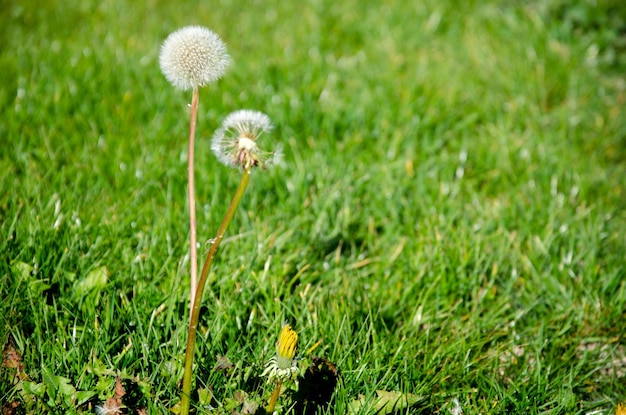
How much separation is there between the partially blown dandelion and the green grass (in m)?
0.63

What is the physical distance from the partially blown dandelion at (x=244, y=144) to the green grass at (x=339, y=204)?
2.07 feet

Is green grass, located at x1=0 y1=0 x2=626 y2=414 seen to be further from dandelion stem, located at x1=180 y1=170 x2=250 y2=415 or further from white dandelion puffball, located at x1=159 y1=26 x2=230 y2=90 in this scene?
white dandelion puffball, located at x1=159 y1=26 x2=230 y2=90

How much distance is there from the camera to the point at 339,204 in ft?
9.25

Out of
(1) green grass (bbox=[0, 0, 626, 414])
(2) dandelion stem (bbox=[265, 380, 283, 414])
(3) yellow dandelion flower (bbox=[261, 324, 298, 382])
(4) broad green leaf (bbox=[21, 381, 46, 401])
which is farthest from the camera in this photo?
(1) green grass (bbox=[0, 0, 626, 414])

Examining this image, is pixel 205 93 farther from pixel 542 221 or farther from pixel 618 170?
pixel 618 170

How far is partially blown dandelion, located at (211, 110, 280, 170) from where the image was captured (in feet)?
4.83

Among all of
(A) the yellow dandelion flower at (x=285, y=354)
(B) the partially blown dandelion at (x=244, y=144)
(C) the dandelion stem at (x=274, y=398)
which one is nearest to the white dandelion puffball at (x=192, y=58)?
(B) the partially blown dandelion at (x=244, y=144)

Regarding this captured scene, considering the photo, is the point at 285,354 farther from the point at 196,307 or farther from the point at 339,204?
the point at 339,204

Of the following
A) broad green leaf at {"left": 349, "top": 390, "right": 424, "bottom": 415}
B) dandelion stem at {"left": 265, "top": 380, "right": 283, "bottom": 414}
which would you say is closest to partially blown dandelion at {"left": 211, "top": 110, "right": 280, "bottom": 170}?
dandelion stem at {"left": 265, "top": 380, "right": 283, "bottom": 414}

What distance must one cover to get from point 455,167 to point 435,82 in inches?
32.5

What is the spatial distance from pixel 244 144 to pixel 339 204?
1387 mm

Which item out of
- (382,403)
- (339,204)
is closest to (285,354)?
(382,403)

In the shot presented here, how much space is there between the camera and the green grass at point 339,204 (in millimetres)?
1938

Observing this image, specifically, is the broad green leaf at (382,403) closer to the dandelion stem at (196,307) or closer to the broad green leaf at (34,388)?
the dandelion stem at (196,307)
